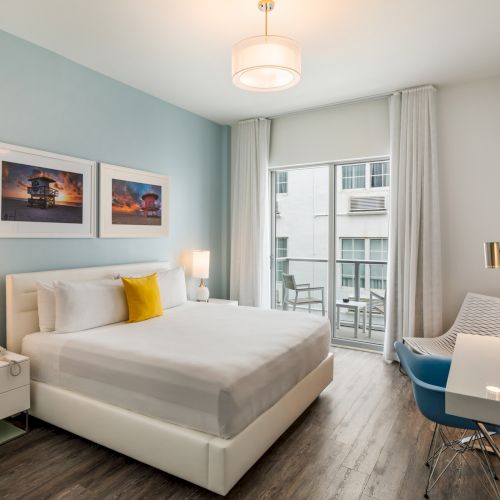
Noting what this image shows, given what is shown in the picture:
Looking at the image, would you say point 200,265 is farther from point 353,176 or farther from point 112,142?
point 353,176

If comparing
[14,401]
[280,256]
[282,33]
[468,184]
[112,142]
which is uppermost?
[282,33]

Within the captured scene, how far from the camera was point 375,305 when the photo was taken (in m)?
4.54

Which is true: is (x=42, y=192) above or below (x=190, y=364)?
above

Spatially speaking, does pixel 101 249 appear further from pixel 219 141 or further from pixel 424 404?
pixel 424 404

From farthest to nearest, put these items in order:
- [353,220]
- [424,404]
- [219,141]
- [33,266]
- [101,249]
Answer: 1. [219,141]
2. [353,220]
3. [101,249]
4. [33,266]
5. [424,404]

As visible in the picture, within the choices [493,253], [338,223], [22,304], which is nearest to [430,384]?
[493,253]

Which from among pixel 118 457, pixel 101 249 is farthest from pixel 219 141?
pixel 118 457

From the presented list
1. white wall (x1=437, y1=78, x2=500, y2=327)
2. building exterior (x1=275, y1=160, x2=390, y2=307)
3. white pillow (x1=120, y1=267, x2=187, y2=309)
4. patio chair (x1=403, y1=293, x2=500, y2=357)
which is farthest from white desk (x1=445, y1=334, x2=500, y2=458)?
white pillow (x1=120, y1=267, x2=187, y2=309)

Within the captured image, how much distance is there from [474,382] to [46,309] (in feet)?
9.16

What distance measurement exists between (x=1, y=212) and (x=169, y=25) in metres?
1.88

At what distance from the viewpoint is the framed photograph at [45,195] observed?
2.88 metres

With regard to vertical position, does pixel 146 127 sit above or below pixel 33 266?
above

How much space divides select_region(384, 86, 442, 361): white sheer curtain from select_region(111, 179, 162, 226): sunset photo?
258 centimetres

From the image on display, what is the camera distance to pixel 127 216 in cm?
385
